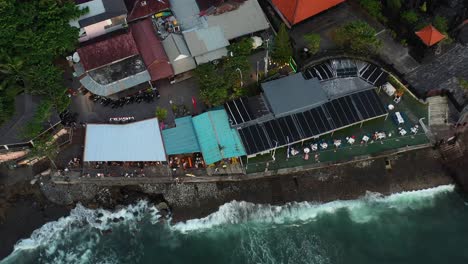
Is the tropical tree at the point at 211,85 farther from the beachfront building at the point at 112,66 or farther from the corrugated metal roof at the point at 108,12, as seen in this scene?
the corrugated metal roof at the point at 108,12

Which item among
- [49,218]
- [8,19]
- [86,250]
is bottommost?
[86,250]

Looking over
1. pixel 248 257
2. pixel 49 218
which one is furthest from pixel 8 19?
pixel 248 257

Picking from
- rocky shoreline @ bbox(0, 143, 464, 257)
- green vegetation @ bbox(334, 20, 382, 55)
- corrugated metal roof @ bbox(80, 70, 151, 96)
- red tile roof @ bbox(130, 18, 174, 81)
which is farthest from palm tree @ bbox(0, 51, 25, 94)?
green vegetation @ bbox(334, 20, 382, 55)

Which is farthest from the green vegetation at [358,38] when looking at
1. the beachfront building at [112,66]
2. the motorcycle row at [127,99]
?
the beachfront building at [112,66]

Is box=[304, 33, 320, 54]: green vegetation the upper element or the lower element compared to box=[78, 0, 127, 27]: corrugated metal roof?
lower

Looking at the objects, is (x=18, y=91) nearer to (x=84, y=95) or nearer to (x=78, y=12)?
(x=84, y=95)

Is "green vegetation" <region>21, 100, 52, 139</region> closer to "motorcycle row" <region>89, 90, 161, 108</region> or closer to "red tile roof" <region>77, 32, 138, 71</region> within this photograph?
"motorcycle row" <region>89, 90, 161, 108</region>
